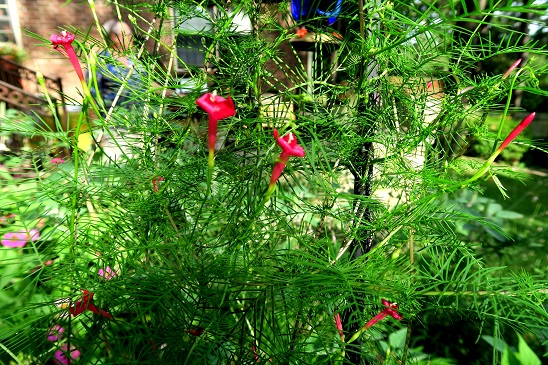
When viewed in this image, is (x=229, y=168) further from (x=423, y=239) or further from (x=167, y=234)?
(x=423, y=239)

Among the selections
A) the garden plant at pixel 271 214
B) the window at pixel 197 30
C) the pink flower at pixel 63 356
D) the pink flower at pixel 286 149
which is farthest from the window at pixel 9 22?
the pink flower at pixel 286 149

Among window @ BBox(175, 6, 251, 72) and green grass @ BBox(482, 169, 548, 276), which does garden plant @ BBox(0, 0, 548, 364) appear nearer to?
window @ BBox(175, 6, 251, 72)

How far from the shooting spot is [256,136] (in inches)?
16.8

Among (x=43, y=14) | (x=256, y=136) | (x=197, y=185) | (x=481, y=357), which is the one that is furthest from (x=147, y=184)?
(x=43, y=14)

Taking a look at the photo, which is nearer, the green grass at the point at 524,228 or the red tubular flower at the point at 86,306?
the red tubular flower at the point at 86,306

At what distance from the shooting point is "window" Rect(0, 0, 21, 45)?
5.75 meters

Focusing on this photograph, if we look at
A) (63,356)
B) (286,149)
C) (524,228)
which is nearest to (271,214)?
(286,149)

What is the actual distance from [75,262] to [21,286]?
79cm

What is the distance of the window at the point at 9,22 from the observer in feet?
18.9

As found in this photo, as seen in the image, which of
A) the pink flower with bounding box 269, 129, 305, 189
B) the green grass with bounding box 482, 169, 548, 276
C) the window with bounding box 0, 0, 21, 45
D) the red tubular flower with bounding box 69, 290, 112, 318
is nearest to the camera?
the pink flower with bounding box 269, 129, 305, 189

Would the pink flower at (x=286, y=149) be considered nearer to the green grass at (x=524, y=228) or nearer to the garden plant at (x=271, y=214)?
the garden plant at (x=271, y=214)

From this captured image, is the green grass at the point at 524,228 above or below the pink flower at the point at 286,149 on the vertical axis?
below

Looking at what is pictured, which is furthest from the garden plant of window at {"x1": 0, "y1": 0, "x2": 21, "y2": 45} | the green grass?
window at {"x1": 0, "y1": 0, "x2": 21, "y2": 45}

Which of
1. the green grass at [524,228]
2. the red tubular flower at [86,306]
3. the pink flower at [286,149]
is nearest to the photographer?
the pink flower at [286,149]
